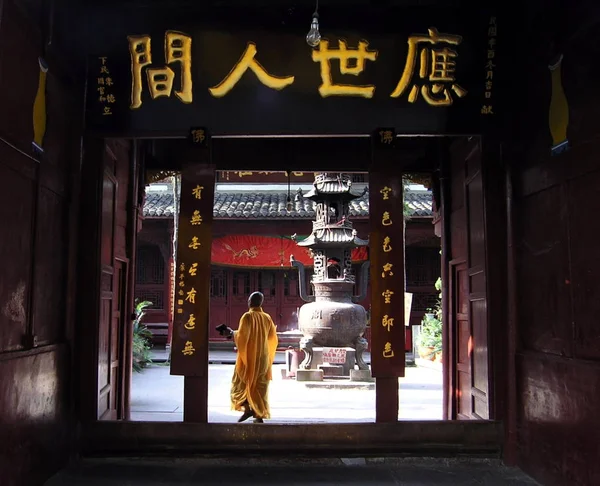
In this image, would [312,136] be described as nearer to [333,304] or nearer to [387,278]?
[387,278]

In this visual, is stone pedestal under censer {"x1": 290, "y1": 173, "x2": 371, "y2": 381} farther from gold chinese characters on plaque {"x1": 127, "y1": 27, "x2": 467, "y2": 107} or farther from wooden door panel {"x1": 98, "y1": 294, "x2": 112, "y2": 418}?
gold chinese characters on plaque {"x1": 127, "y1": 27, "x2": 467, "y2": 107}

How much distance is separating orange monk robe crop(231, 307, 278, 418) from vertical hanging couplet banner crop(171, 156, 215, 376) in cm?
175

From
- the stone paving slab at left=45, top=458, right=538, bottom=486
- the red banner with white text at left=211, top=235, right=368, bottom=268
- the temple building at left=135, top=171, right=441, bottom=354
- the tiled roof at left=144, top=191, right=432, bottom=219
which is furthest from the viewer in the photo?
the red banner with white text at left=211, top=235, right=368, bottom=268

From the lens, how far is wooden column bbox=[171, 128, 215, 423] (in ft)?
14.3

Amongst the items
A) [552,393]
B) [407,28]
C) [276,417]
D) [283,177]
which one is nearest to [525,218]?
[552,393]

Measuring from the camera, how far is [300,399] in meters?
8.34

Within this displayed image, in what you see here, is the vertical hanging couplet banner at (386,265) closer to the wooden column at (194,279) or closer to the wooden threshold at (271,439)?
the wooden threshold at (271,439)

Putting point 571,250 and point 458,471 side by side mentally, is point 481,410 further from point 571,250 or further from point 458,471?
point 571,250

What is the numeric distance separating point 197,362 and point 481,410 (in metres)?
2.51

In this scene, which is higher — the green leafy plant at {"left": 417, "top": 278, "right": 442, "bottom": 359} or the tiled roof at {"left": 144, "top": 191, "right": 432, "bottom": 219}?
the tiled roof at {"left": 144, "top": 191, "right": 432, "bottom": 219}

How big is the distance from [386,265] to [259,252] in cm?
1090

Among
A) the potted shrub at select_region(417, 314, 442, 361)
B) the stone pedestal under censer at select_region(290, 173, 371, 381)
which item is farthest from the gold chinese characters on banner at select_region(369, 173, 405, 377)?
the potted shrub at select_region(417, 314, 442, 361)

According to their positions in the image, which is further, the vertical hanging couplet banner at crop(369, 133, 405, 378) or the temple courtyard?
the temple courtyard

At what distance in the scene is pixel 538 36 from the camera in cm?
391
